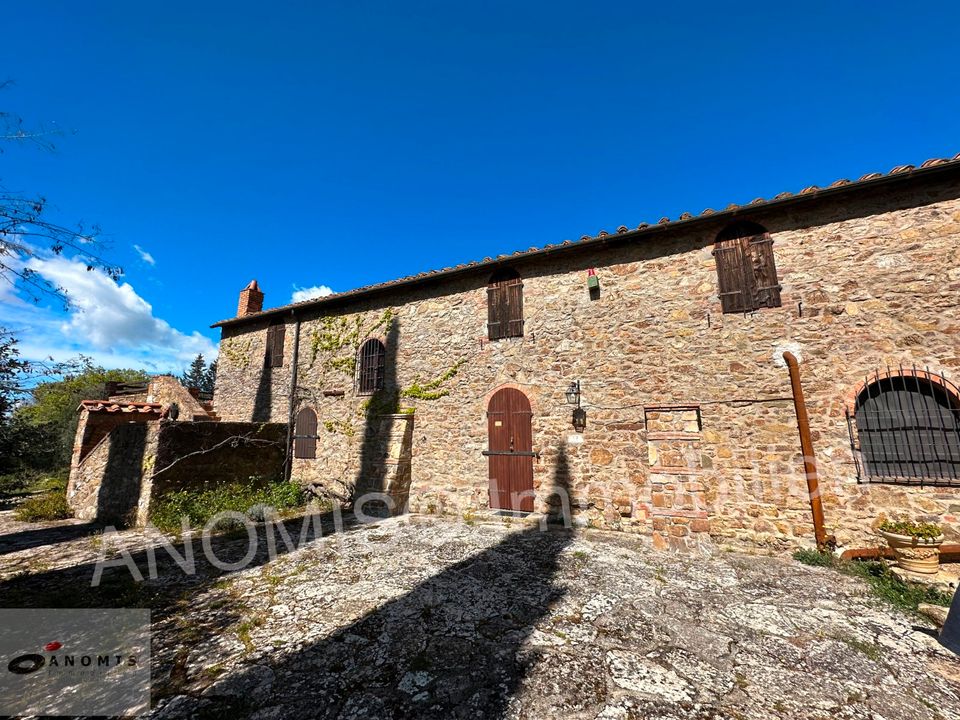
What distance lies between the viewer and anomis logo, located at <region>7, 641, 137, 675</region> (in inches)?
129

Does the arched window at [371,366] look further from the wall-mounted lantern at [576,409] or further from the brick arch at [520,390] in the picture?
the wall-mounted lantern at [576,409]

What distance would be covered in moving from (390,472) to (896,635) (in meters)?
8.21

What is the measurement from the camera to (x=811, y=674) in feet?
10.5

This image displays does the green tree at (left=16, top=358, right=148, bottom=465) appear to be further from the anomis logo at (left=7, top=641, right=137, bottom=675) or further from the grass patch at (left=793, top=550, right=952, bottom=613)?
the grass patch at (left=793, top=550, right=952, bottom=613)

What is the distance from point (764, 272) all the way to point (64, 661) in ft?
34.4

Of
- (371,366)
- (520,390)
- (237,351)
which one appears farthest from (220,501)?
(520,390)

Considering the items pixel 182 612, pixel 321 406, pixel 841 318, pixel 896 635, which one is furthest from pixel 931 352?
pixel 321 406

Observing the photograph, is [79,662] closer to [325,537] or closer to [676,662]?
[325,537]

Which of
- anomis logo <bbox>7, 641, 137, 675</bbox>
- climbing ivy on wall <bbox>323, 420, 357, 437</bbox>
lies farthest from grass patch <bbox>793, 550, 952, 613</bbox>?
climbing ivy on wall <bbox>323, 420, 357, 437</bbox>

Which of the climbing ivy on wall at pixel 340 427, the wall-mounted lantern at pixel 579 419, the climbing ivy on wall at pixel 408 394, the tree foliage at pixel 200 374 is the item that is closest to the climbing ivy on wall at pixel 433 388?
the climbing ivy on wall at pixel 408 394

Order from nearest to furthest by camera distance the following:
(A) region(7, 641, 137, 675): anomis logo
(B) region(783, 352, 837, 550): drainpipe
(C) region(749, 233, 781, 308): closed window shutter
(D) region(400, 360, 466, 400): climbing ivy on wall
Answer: (A) region(7, 641, 137, 675): anomis logo → (B) region(783, 352, 837, 550): drainpipe → (C) region(749, 233, 781, 308): closed window shutter → (D) region(400, 360, 466, 400): climbing ivy on wall

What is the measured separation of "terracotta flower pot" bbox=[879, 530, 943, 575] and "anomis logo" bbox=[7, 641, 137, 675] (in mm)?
8909

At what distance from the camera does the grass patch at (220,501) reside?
780 cm

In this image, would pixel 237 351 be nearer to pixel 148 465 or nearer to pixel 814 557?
pixel 148 465
